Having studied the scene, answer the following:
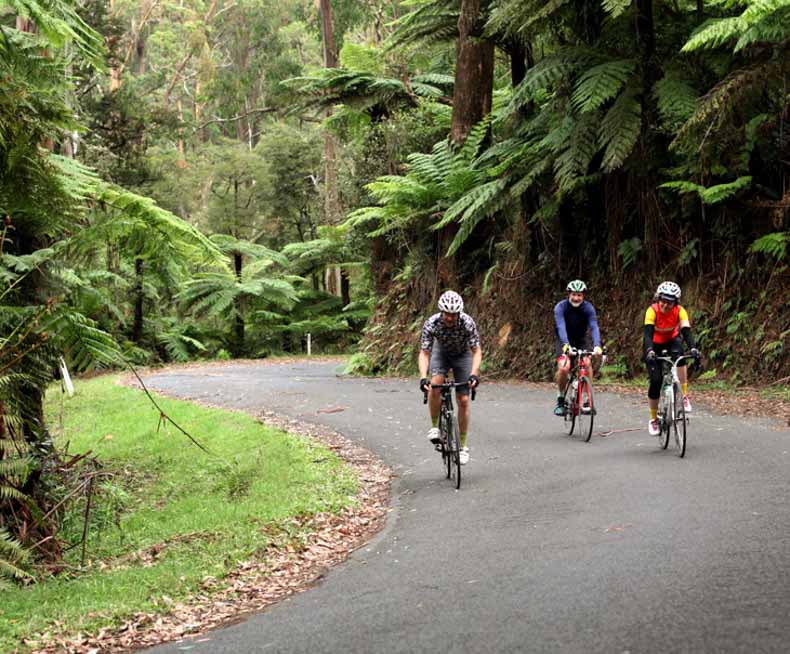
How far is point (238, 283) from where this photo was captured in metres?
36.1

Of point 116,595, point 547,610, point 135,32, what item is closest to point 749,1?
point 547,610

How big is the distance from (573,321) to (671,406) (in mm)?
2367

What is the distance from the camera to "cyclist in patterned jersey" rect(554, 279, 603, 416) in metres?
11.8

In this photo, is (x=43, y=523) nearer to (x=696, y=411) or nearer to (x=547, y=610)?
(x=547, y=610)

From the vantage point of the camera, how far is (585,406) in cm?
1155

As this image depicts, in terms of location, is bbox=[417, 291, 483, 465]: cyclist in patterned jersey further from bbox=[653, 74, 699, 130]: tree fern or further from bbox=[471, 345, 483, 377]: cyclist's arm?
bbox=[653, 74, 699, 130]: tree fern

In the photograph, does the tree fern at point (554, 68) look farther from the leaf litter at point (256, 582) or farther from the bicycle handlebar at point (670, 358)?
the leaf litter at point (256, 582)

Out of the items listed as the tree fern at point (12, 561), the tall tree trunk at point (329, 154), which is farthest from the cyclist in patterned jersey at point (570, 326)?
the tall tree trunk at point (329, 154)

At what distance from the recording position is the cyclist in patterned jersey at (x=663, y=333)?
10.4 meters

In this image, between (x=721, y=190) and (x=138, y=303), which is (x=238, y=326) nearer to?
(x=138, y=303)

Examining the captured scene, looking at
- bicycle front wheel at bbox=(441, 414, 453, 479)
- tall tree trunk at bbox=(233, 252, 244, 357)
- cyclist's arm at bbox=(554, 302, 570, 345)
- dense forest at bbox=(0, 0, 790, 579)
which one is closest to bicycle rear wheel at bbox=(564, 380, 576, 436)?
cyclist's arm at bbox=(554, 302, 570, 345)

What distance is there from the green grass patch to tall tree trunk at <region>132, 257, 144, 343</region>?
13821mm

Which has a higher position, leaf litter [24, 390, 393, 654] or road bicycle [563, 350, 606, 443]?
road bicycle [563, 350, 606, 443]

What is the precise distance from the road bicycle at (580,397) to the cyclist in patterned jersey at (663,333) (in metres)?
0.90
